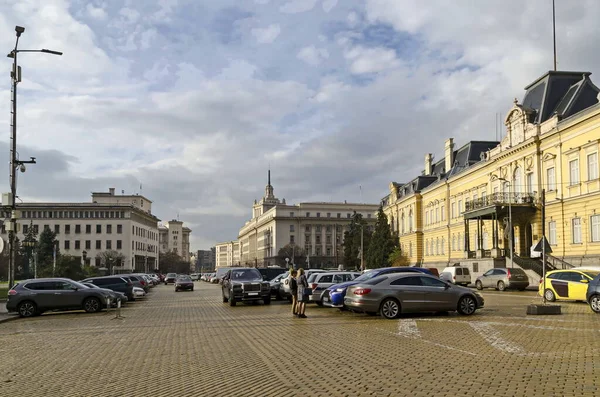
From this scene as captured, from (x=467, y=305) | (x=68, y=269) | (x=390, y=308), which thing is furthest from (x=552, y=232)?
(x=68, y=269)

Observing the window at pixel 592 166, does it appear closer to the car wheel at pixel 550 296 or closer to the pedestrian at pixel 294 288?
the car wheel at pixel 550 296

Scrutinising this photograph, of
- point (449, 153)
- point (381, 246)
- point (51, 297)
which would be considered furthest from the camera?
point (381, 246)

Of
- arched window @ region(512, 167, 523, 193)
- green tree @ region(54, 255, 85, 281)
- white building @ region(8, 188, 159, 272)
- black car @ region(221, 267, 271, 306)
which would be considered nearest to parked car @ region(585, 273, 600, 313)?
black car @ region(221, 267, 271, 306)

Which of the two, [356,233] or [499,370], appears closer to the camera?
[499,370]

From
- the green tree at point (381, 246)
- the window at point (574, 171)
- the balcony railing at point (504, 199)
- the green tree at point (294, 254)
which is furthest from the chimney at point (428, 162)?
the green tree at point (294, 254)

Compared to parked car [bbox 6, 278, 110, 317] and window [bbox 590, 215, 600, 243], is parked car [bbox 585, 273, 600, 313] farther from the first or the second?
window [bbox 590, 215, 600, 243]

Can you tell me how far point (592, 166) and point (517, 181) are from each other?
1141 centimetres

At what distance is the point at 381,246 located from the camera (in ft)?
281

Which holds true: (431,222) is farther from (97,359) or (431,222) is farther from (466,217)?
(97,359)

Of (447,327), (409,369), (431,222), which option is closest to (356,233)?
(431,222)

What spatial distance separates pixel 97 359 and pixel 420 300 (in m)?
10.6

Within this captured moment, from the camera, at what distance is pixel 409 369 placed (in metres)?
9.71

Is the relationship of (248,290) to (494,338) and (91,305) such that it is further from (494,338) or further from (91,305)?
(494,338)

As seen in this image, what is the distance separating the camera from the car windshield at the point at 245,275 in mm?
28641
